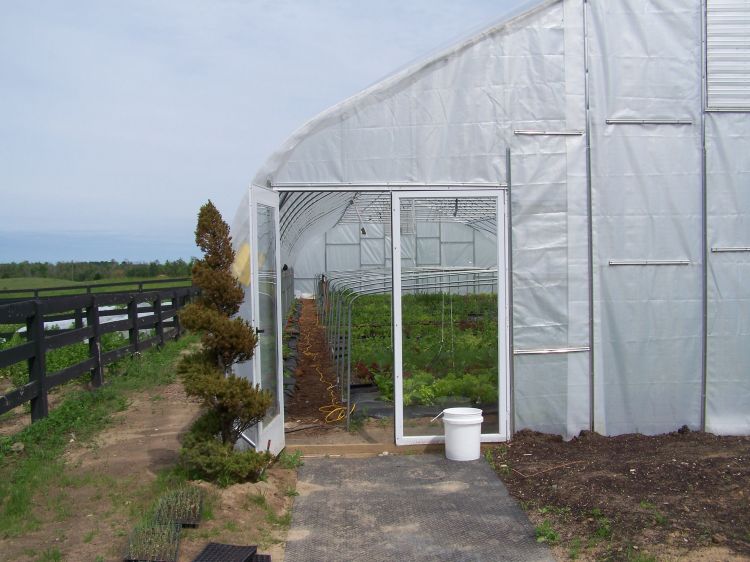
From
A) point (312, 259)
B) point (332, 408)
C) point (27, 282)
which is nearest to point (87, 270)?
point (27, 282)

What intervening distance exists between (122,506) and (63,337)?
3269 mm

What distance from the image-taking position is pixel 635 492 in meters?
4.52

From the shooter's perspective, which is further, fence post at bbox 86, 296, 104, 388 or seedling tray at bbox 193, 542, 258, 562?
fence post at bbox 86, 296, 104, 388

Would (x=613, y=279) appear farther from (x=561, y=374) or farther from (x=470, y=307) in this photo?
(x=470, y=307)

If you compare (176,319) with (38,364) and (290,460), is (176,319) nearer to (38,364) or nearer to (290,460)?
(38,364)

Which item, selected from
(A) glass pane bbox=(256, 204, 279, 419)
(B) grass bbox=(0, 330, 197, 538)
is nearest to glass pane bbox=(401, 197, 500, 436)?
(A) glass pane bbox=(256, 204, 279, 419)

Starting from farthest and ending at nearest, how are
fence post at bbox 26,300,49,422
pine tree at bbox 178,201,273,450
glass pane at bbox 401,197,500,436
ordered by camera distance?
glass pane at bbox 401,197,500,436
fence post at bbox 26,300,49,422
pine tree at bbox 178,201,273,450

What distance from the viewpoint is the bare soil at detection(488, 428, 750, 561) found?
12.3 feet

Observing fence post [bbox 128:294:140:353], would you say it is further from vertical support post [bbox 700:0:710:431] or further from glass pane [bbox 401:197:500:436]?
vertical support post [bbox 700:0:710:431]

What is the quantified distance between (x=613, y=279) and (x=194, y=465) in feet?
12.1

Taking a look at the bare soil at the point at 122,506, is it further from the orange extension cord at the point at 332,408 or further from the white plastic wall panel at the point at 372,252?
the white plastic wall panel at the point at 372,252

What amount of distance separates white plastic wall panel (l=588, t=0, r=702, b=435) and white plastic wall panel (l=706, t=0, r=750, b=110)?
12cm

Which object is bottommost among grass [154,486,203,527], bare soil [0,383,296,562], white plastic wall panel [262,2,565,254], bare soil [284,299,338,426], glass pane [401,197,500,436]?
bare soil [284,299,338,426]

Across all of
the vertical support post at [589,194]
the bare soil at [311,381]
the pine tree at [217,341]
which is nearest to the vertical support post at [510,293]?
the vertical support post at [589,194]
